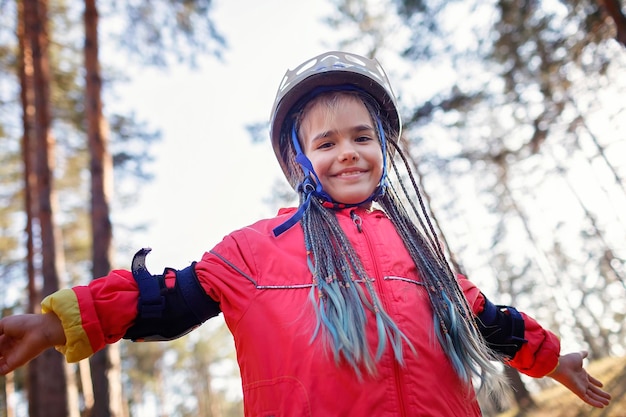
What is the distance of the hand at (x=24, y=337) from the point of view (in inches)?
63.1

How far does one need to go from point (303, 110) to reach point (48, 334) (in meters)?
1.65

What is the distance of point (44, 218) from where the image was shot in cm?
693

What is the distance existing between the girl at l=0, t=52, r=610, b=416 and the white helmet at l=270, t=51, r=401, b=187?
2 cm

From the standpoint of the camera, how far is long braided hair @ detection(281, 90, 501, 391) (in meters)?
1.71

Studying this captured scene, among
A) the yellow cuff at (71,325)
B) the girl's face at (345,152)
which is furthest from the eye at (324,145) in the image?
the yellow cuff at (71,325)

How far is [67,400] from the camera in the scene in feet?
19.4

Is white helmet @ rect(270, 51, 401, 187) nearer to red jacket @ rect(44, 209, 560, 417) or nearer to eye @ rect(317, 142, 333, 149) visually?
eye @ rect(317, 142, 333, 149)

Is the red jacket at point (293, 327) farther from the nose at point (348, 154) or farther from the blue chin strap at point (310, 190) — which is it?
the nose at point (348, 154)

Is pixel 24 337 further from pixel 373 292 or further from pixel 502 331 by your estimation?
pixel 502 331

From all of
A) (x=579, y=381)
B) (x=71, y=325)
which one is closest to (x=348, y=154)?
(x=71, y=325)

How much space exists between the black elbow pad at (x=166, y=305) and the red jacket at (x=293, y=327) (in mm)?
35

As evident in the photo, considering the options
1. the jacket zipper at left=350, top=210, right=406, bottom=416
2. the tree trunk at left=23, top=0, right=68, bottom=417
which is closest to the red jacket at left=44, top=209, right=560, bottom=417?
the jacket zipper at left=350, top=210, right=406, bottom=416

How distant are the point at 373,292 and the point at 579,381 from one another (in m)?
1.45

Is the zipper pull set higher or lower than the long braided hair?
higher
